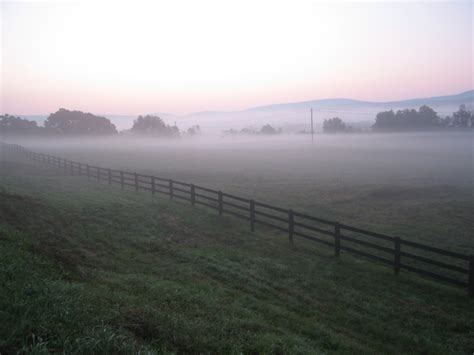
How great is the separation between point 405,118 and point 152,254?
12564cm

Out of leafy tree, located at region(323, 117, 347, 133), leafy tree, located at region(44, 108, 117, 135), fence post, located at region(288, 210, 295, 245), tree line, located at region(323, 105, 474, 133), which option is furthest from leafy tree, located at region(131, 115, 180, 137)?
fence post, located at region(288, 210, 295, 245)

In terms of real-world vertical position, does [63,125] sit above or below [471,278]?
above

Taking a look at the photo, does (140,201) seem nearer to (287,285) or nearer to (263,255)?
(263,255)

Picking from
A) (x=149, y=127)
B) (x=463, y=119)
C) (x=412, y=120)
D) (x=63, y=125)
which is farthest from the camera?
(x=149, y=127)

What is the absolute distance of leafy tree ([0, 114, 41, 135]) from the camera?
343ft

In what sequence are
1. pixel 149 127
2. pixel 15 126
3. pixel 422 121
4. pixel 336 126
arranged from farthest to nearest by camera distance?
pixel 336 126, pixel 149 127, pixel 422 121, pixel 15 126

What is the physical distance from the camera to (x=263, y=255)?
1155 centimetres

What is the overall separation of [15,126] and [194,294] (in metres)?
124

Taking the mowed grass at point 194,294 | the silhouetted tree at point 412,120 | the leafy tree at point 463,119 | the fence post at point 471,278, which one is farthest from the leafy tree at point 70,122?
the leafy tree at point 463,119

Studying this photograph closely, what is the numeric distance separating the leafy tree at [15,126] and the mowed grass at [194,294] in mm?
110126

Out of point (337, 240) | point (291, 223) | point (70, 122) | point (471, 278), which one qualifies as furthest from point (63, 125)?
point (471, 278)

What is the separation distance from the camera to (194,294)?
23.9 feet

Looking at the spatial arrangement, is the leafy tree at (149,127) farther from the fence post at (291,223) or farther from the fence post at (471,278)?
the fence post at (471,278)

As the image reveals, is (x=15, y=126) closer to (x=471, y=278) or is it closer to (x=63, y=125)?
(x=63, y=125)
